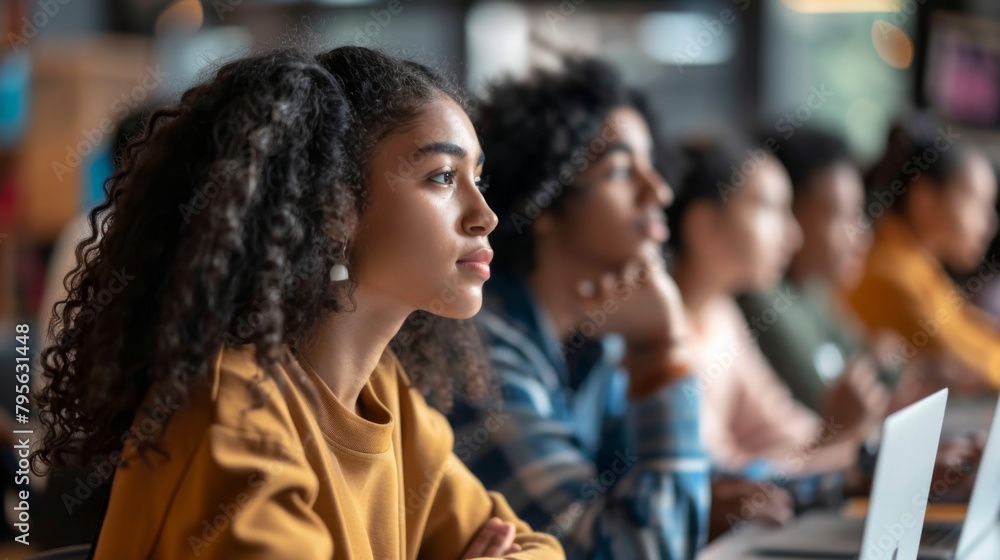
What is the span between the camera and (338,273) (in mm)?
798

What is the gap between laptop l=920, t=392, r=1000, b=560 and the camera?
1.14 meters

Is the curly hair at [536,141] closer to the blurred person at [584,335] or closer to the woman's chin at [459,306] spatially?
the blurred person at [584,335]

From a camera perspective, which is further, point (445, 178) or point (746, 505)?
point (746, 505)

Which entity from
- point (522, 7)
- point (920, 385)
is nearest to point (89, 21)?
point (522, 7)

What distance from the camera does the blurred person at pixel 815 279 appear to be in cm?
277

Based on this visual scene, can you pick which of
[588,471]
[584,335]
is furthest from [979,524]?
[584,335]

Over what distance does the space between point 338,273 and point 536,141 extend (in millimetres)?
813

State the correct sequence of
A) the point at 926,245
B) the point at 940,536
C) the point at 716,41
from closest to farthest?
the point at 940,536
the point at 926,245
the point at 716,41

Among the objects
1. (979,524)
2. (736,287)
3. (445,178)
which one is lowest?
(736,287)

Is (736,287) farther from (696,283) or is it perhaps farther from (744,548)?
(744,548)

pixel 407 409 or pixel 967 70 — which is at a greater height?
pixel 407 409

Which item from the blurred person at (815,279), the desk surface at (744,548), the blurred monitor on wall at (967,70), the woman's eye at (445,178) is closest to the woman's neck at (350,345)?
the woman's eye at (445,178)

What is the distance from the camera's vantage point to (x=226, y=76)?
0.77 meters

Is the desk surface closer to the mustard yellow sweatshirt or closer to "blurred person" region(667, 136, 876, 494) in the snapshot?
the mustard yellow sweatshirt
